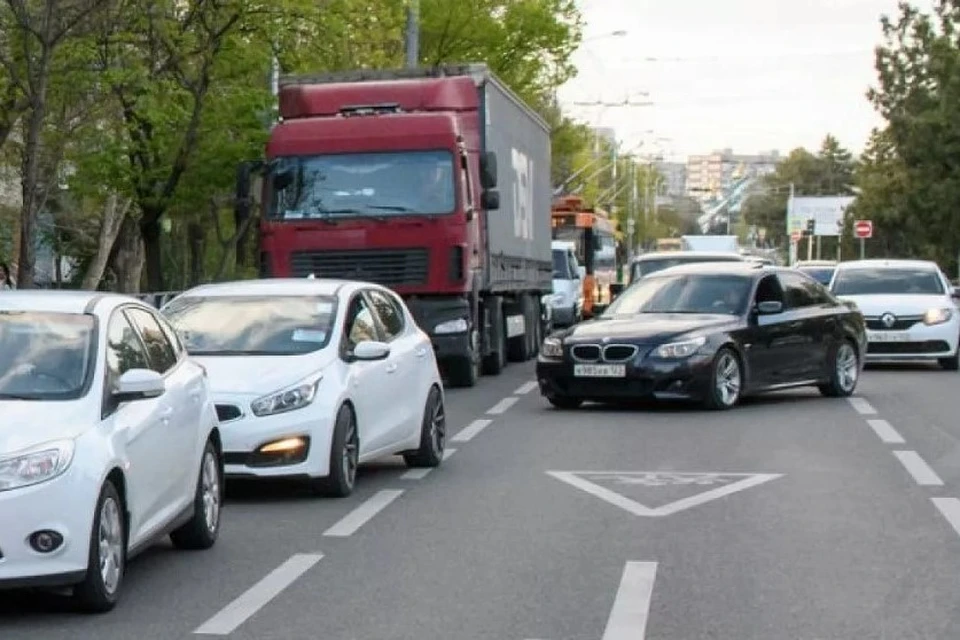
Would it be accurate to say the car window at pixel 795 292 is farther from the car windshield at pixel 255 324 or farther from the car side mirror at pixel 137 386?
the car side mirror at pixel 137 386

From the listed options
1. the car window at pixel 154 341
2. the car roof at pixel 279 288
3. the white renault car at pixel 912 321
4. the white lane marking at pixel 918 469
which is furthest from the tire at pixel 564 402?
the car window at pixel 154 341

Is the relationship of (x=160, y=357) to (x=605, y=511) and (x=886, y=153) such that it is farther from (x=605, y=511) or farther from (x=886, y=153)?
(x=886, y=153)

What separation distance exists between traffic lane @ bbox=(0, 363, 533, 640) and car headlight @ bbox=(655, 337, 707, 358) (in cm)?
519

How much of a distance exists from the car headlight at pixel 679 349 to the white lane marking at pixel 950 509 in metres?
6.73

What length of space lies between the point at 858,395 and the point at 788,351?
1.88m

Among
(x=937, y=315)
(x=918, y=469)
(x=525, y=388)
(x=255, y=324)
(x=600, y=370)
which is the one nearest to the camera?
(x=255, y=324)

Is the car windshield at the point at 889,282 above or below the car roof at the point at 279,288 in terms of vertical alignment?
below

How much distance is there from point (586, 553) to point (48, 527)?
318 centimetres

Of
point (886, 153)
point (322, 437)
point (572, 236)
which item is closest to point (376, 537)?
point (322, 437)

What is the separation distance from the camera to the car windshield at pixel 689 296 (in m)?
20.6

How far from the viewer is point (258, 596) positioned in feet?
29.3

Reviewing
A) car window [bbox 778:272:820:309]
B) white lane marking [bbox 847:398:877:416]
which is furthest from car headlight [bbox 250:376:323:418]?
car window [bbox 778:272:820:309]

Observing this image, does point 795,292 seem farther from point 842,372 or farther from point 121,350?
point 121,350

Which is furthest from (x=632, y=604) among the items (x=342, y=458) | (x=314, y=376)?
(x=314, y=376)
